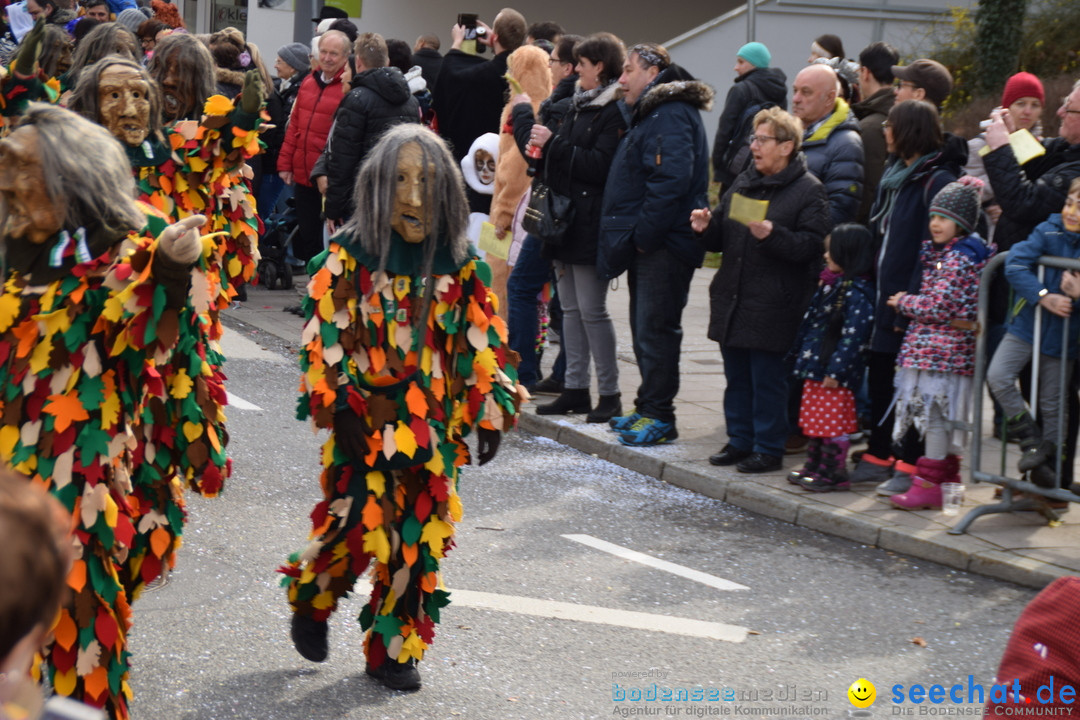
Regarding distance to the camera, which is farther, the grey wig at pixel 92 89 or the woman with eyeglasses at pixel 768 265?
the woman with eyeglasses at pixel 768 265

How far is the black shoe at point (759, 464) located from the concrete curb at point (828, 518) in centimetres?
10

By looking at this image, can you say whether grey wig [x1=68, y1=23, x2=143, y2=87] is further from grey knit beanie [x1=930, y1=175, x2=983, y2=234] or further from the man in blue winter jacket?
grey knit beanie [x1=930, y1=175, x2=983, y2=234]

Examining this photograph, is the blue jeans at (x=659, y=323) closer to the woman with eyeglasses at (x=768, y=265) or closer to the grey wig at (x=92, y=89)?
the woman with eyeglasses at (x=768, y=265)

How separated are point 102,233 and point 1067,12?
16048 mm

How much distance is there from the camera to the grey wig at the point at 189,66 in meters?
6.69

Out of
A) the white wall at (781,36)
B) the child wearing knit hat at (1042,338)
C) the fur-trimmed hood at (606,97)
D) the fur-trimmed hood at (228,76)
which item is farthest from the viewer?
the white wall at (781,36)

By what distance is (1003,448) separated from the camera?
652 cm

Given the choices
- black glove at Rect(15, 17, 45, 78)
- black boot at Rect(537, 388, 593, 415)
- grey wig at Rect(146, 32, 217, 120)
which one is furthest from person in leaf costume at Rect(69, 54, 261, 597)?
black boot at Rect(537, 388, 593, 415)

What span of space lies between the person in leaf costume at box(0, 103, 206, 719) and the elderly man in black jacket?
227 inches

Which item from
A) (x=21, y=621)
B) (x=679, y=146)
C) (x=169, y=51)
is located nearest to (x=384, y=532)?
(x=21, y=621)

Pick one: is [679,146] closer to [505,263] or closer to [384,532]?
[505,263]

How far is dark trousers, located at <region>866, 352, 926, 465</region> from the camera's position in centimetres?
692

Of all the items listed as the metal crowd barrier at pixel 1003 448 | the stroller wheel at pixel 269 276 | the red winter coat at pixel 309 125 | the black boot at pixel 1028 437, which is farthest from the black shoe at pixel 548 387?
the stroller wheel at pixel 269 276

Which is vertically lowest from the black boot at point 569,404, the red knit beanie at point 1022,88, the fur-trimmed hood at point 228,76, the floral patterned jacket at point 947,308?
the black boot at point 569,404
